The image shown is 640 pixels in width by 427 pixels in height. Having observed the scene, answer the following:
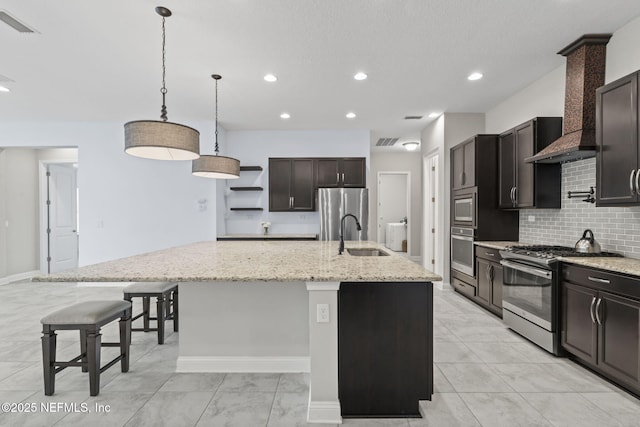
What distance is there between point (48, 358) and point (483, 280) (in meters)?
4.33

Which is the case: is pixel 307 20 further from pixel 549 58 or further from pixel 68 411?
pixel 68 411

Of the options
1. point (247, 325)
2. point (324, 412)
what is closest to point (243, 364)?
point (247, 325)

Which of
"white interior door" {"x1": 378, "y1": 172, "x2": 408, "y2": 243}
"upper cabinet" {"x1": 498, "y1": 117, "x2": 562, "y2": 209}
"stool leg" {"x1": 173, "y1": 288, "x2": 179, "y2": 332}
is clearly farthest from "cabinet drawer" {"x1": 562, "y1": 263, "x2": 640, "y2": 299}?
"white interior door" {"x1": 378, "y1": 172, "x2": 408, "y2": 243}

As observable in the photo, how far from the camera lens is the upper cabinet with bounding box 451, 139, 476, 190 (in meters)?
4.32

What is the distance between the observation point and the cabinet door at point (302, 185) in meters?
5.82

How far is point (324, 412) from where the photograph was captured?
1866 millimetres

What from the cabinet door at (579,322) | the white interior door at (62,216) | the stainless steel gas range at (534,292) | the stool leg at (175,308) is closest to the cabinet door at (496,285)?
the stainless steel gas range at (534,292)

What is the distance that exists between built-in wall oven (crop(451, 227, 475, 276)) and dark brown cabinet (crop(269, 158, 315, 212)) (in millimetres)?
2471

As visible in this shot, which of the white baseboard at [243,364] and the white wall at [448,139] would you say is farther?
the white wall at [448,139]

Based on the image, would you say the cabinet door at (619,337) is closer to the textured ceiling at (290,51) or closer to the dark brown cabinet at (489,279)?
the dark brown cabinet at (489,279)

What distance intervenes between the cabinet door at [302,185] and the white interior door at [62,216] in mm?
4952

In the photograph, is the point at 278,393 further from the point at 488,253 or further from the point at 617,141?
the point at 617,141

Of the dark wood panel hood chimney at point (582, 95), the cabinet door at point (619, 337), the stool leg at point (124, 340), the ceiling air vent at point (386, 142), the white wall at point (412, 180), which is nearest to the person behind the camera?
the cabinet door at point (619, 337)

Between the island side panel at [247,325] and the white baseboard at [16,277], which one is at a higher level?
the island side panel at [247,325]
